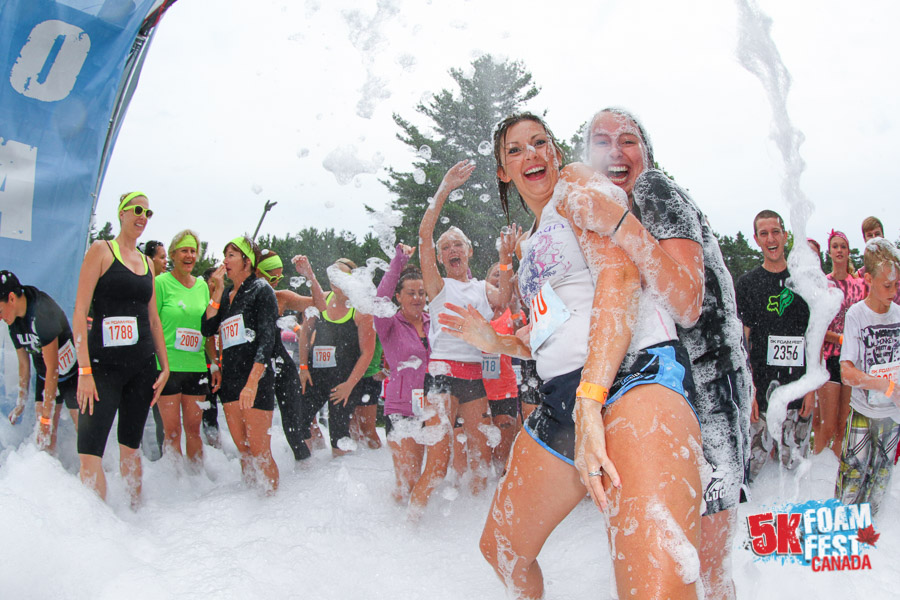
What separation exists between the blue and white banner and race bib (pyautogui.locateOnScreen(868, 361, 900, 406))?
5.41m

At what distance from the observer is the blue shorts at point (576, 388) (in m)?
1.46

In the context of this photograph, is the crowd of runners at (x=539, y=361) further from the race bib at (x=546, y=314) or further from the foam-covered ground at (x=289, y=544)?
the foam-covered ground at (x=289, y=544)

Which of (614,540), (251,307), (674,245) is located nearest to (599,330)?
(674,245)

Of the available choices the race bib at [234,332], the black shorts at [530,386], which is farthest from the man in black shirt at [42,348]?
the black shorts at [530,386]

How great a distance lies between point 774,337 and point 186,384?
4.49 meters

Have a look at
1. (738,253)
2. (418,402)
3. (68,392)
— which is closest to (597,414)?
(418,402)

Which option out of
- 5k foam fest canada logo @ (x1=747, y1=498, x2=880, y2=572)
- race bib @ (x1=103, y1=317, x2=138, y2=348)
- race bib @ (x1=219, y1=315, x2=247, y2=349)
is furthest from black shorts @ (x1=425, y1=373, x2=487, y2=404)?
race bib @ (x1=103, y1=317, x2=138, y2=348)

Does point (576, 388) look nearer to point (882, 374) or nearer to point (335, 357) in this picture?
point (882, 374)

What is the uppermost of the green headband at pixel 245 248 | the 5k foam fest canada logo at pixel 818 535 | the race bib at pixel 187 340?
the green headband at pixel 245 248

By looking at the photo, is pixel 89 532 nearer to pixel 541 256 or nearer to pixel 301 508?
pixel 301 508

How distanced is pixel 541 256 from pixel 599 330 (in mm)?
344

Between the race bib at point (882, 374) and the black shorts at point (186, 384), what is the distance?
4.70 meters

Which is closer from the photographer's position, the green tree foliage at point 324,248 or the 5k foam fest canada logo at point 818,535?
the 5k foam fest canada logo at point 818,535

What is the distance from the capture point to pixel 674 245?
1590 mm
